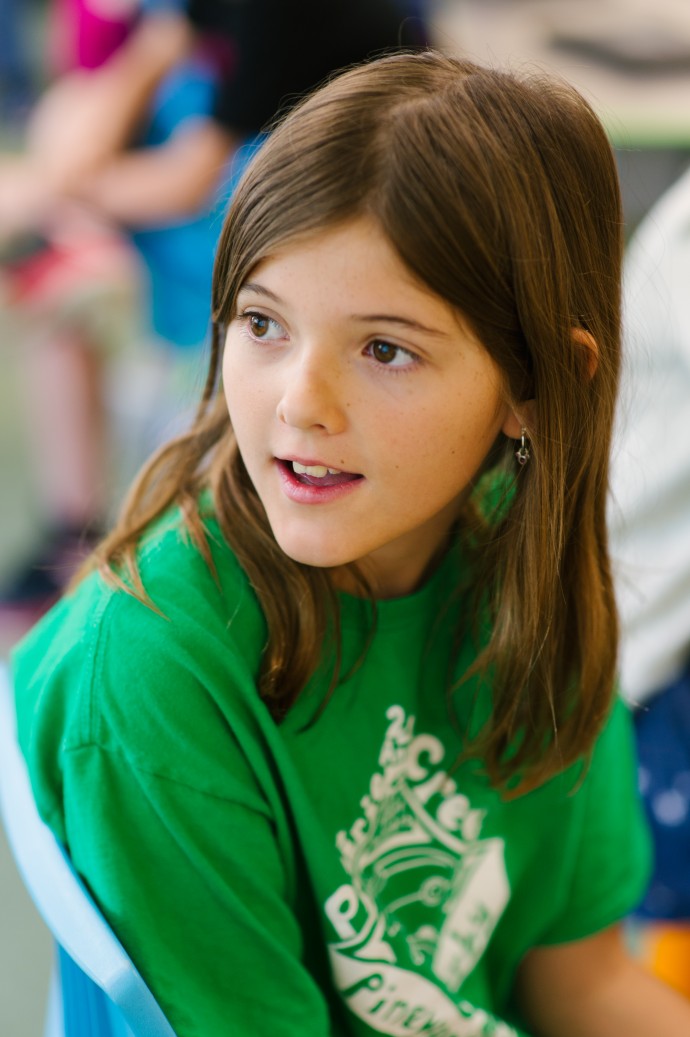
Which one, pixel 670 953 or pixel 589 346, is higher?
pixel 589 346

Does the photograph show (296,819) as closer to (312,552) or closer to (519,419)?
(312,552)

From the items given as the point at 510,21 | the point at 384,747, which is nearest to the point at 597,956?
the point at 384,747

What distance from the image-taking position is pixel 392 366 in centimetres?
69

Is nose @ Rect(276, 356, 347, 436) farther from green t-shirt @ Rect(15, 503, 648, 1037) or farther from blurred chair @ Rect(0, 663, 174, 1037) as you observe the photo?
blurred chair @ Rect(0, 663, 174, 1037)

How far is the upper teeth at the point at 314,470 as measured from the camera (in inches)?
28.3

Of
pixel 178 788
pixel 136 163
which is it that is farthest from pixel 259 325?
pixel 136 163

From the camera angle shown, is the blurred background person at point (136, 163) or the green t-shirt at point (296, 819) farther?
the blurred background person at point (136, 163)

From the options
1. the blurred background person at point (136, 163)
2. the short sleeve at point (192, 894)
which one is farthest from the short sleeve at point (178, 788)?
the blurred background person at point (136, 163)

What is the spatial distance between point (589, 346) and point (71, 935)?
1.53 feet

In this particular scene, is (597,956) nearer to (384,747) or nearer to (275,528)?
(384,747)

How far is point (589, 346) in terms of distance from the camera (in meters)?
0.76

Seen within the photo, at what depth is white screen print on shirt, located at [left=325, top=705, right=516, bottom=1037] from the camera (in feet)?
2.66

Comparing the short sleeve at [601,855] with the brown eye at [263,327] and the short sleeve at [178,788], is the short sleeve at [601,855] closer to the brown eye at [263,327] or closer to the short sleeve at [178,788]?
the short sleeve at [178,788]

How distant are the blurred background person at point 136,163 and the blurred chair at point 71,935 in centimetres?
111
